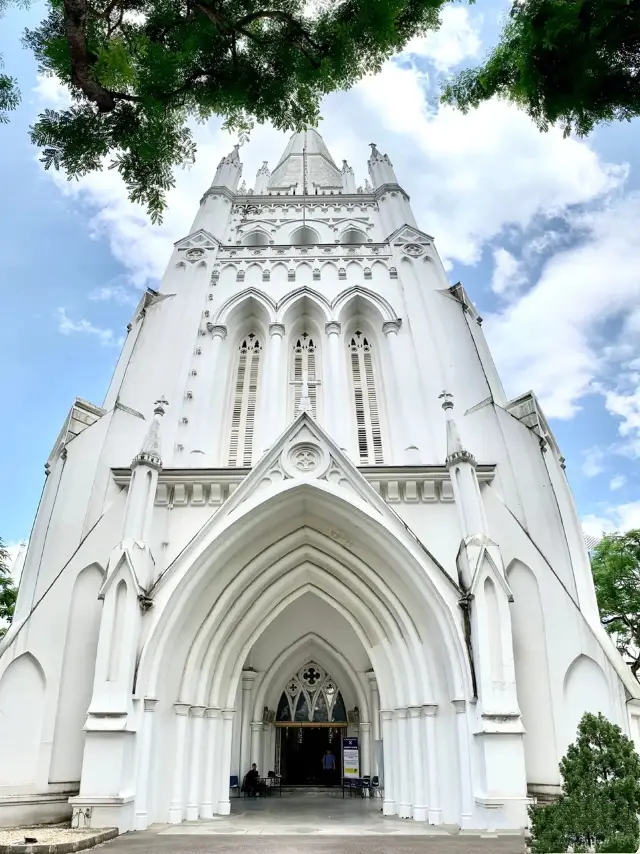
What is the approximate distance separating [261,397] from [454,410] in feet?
16.8

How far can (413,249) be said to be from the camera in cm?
1931

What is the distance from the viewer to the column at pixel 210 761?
10.7 m

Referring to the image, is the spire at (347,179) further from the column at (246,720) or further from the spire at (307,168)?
the column at (246,720)

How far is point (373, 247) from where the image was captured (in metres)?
19.8

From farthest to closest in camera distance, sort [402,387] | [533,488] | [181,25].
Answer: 1. [402,387]
2. [533,488]
3. [181,25]

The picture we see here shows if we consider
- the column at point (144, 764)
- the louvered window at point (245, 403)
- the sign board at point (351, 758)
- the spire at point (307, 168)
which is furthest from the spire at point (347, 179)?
the column at point (144, 764)

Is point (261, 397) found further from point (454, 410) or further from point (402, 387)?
point (454, 410)

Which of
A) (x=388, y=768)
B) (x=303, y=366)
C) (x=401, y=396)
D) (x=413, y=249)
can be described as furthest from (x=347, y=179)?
(x=388, y=768)

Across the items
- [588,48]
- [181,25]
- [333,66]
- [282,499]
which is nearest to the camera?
[588,48]

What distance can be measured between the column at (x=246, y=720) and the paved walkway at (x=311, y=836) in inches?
74.1

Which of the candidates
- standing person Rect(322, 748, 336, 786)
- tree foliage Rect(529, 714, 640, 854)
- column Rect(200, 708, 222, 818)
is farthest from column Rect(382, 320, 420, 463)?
standing person Rect(322, 748, 336, 786)

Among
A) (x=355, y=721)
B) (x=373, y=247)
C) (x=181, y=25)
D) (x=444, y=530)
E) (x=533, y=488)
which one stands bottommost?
(x=355, y=721)

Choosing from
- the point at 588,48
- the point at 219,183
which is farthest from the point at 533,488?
the point at 219,183

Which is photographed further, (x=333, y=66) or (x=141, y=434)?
(x=141, y=434)
